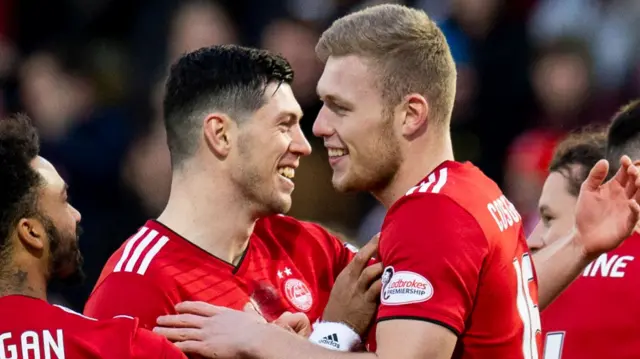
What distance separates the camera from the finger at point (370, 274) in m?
4.13

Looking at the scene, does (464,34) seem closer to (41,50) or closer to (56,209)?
(41,50)

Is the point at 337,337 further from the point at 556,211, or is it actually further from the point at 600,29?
the point at 600,29

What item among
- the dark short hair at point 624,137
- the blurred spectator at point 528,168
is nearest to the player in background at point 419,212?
the dark short hair at point 624,137

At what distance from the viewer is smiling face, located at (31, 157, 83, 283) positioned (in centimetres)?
412

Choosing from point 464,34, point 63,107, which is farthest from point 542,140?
point 63,107

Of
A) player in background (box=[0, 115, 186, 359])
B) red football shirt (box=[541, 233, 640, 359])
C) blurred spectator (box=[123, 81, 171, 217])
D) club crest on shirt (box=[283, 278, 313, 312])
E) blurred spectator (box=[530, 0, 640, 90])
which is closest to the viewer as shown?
player in background (box=[0, 115, 186, 359])

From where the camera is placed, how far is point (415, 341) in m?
3.70

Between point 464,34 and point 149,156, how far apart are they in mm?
2493

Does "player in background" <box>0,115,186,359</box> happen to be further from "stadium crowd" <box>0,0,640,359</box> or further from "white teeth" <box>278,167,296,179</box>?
"white teeth" <box>278,167,296,179</box>

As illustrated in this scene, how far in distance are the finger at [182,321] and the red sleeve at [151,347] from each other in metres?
0.16

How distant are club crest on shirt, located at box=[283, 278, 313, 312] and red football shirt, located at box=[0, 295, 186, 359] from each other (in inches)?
32.0

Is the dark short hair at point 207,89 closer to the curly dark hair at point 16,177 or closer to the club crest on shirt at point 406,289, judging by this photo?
the curly dark hair at point 16,177

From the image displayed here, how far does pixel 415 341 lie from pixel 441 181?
22.3 inches

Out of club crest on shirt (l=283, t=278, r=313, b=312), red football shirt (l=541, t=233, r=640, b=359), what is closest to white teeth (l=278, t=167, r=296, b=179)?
club crest on shirt (l=283, t=278, r=313, b=312)
